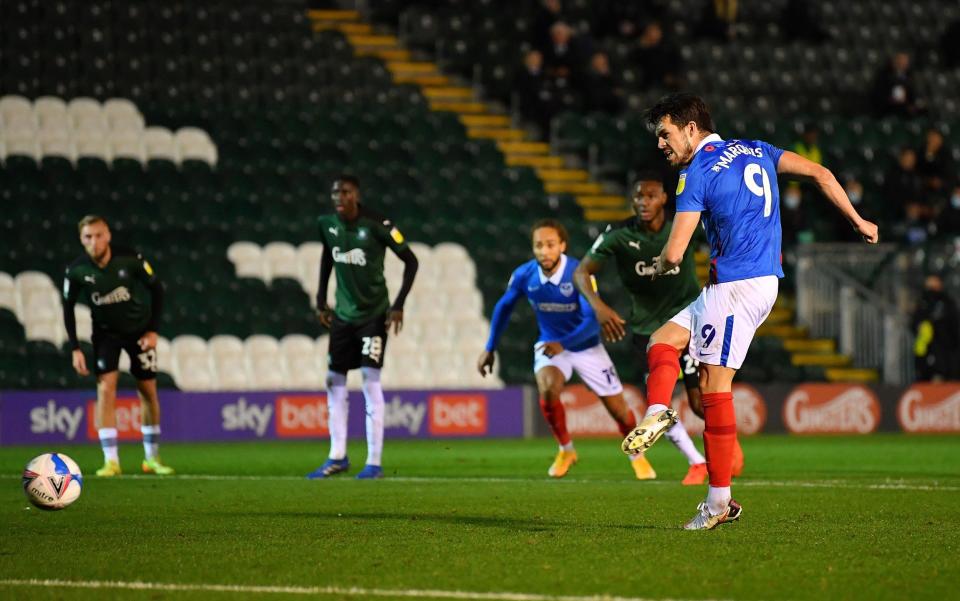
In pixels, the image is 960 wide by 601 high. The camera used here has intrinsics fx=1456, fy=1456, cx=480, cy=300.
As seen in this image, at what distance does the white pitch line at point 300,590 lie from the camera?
17.5 ft

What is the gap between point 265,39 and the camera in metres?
23.4

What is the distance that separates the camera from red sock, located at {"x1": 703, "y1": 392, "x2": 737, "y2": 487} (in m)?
7.46

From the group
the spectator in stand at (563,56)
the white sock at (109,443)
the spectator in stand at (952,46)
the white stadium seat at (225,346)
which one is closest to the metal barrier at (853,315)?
the spectator in stand at (563,56)

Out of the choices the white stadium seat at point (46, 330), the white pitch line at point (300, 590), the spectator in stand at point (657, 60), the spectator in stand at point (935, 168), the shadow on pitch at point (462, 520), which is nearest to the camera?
the white pitch line at point (300, 590)

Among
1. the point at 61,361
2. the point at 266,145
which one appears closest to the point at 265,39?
the point at 266,145

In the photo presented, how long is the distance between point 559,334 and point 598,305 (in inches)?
91.4

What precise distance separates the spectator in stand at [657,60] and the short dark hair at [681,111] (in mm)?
16820

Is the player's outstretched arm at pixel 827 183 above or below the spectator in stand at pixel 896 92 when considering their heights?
below

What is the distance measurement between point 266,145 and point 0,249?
433 cm

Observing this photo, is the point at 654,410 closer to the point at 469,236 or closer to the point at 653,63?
the point at 469,236

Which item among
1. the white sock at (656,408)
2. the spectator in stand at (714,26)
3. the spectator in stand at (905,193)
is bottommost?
the white sock at (656,408)

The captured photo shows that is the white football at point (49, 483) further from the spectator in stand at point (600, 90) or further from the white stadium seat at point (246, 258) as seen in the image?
the spectator in stand at point (600, 90)

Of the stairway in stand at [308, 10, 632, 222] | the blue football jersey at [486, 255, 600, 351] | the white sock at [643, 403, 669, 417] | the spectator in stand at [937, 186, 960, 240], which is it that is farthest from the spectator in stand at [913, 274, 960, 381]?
the white sock at [643, 403, 669, 417]

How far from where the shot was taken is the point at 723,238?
743cm
